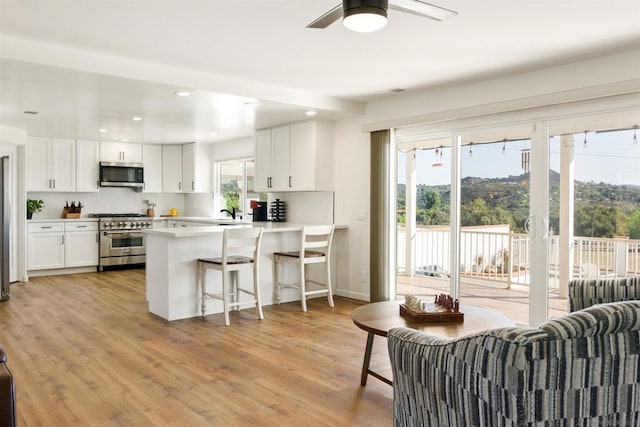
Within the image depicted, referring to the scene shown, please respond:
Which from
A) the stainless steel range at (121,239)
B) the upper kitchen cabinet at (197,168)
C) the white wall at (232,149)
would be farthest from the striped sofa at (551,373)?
the upper kitchen cabinet at (197,168)

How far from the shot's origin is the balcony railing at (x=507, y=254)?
4.03 metres

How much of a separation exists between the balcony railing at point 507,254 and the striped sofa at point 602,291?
1.71 meters

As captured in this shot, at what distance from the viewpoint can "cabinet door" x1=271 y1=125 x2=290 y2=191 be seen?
6.46 metres

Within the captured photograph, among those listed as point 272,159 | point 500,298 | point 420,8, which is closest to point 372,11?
point 420,8

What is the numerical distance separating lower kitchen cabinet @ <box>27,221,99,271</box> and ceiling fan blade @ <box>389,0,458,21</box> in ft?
23.2

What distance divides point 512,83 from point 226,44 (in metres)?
2.57

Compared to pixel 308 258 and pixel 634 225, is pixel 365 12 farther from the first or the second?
pixel 308 258

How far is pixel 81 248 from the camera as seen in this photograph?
7977 millimetres

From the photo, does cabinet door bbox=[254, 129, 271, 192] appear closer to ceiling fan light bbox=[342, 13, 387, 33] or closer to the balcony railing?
the balcony railing

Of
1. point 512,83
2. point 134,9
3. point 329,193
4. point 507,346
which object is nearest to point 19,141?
point 329,193

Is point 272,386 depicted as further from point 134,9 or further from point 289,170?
point 289,170

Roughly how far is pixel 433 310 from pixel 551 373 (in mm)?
1566

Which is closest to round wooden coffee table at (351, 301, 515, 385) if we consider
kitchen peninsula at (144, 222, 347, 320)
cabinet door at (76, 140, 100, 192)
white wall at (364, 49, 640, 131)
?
white wall at (364, 49, 640, 131)

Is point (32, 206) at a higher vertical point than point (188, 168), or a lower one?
lower
